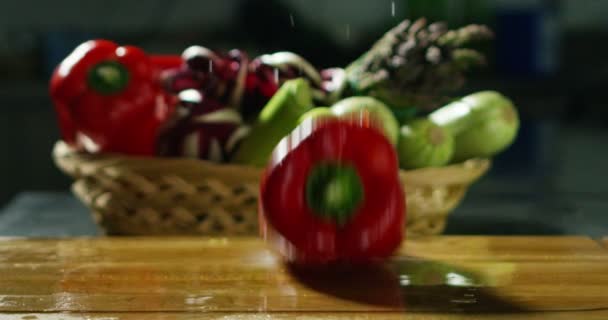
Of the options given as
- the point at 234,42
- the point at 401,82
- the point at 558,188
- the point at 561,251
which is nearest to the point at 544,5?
the point at 558,188

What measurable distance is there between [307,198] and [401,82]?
1.24 feet

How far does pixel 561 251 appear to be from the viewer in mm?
779

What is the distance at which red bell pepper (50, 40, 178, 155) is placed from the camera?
106 cm

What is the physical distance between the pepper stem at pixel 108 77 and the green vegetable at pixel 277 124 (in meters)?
0.21

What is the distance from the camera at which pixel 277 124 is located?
971 millimetres

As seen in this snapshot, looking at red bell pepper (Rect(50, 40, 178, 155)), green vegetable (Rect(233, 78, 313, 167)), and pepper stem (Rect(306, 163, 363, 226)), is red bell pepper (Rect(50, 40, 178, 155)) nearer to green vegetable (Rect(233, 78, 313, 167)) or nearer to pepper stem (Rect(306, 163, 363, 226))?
green vegetable (Rect(233, 78, 313, 167))

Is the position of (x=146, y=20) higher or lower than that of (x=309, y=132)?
higher

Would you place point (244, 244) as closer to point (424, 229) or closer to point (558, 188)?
point (424, 229)

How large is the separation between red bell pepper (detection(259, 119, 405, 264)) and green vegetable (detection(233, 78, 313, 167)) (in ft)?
0.86

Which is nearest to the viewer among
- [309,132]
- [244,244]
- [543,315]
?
[543,315]

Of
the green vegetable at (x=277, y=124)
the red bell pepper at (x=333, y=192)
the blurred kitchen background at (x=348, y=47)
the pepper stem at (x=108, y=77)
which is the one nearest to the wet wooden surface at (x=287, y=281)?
the red bell pepper at (x=333, y=192)

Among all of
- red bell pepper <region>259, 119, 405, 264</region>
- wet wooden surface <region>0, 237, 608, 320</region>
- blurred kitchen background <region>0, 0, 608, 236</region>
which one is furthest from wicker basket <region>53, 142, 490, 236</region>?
blurred kitchen background <region>0, 0, 608, 236</region>

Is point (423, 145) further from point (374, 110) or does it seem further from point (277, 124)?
point (277, 124)

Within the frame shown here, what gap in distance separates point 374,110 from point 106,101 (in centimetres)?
36
